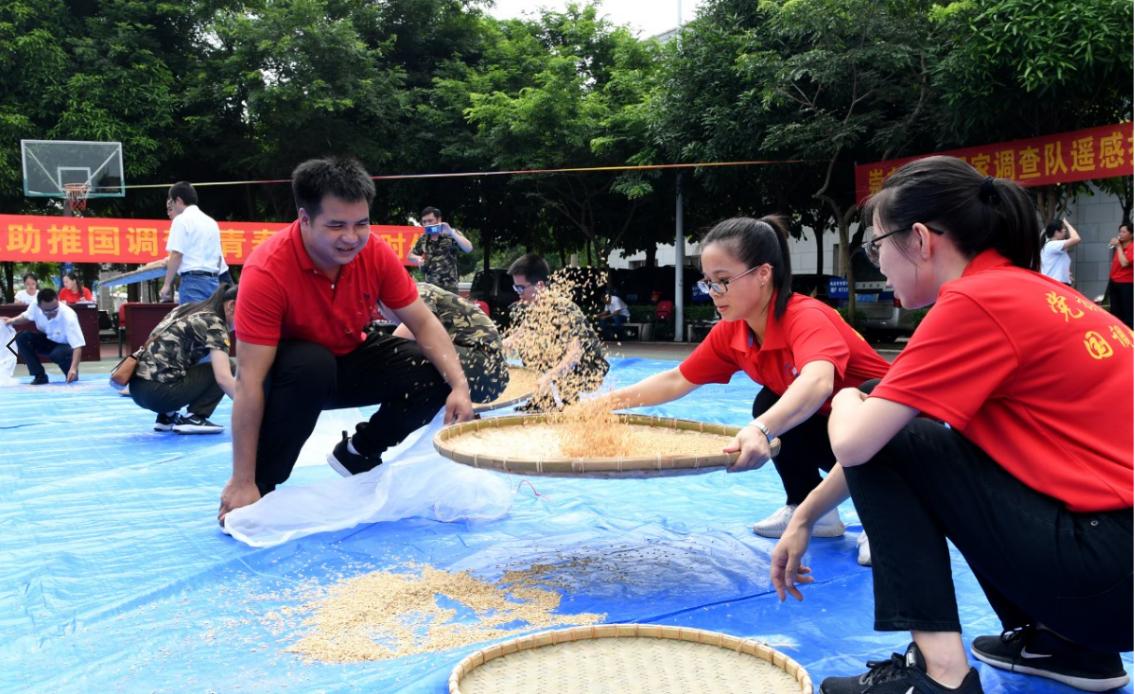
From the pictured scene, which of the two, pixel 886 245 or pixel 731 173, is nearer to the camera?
pixel 886 245

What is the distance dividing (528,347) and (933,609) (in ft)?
7.35

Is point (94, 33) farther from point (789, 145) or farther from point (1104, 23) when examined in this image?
point (1104, 23)

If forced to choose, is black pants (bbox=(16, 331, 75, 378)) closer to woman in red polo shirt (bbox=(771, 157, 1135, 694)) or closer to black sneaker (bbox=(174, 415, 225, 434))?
black sneaker (bbox=(174, 415, 225, 434))

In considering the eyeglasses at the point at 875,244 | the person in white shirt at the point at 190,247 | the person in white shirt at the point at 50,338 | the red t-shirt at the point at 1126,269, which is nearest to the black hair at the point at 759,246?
the eyeglasses at the point at 875,244

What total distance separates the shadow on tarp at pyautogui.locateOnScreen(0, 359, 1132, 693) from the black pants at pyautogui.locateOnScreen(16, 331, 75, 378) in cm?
389

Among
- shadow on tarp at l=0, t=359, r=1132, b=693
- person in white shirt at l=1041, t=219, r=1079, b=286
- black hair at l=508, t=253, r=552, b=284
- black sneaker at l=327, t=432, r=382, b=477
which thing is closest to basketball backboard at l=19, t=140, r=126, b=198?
shadow on tarp at l=0, t=359, r=1132, b=693

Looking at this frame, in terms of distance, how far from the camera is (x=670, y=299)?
1420cm

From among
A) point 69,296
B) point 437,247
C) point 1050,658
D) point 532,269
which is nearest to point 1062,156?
point 437,247

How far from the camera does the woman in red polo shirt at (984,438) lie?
1278 mm

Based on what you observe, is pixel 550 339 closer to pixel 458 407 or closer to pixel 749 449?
pixel 458 407

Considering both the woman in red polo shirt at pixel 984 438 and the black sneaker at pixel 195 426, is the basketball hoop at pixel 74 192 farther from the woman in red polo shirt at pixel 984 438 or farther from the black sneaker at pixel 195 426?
the woman in red polo shirt at pixel 984 438

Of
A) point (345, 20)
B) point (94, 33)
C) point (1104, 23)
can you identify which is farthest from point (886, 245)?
point (94, 33)

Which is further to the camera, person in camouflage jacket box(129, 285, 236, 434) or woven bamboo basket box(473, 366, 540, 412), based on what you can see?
person in camouflage jacket box(129, 285, 236, 434)

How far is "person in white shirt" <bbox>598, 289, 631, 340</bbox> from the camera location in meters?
11.7
